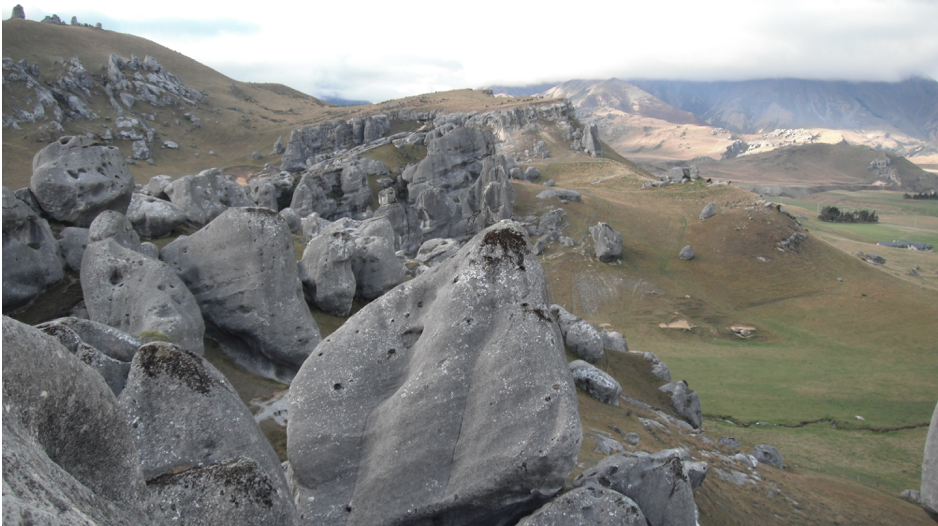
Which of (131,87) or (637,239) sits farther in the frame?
(131,87)

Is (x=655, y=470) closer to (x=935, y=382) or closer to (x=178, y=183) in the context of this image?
(x=178, y=183)

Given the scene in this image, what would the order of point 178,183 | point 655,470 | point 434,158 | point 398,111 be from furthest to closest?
point 398,111 < point 434,158 < point 178,183 < point 655,470

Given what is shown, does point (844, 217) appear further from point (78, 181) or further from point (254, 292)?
point (78, 181)

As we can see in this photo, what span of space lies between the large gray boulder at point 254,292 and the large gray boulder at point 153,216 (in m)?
6.33

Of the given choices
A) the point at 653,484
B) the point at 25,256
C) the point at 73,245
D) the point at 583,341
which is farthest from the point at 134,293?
the point at 583,341

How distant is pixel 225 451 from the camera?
11.6 meters

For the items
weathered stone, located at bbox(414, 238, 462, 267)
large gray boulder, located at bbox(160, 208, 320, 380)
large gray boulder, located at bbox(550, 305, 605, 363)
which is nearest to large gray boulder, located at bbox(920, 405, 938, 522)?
large gray boulder, located at bbox(550, 305, 605, 363)

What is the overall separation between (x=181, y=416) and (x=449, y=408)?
5.86 meters

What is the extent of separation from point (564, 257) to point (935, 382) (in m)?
41.2

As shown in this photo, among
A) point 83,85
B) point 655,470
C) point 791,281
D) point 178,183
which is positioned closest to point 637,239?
point 791,281

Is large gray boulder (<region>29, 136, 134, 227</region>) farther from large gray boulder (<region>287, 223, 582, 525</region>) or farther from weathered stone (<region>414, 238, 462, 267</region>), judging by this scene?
weathered stone (<region>414, 238, 462, 267</region>)

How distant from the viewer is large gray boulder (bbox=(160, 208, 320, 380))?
894 inches

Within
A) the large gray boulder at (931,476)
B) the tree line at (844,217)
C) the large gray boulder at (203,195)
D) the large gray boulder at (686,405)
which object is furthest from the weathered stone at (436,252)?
the tree line at (844,217)

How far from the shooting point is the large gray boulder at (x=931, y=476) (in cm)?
2317
